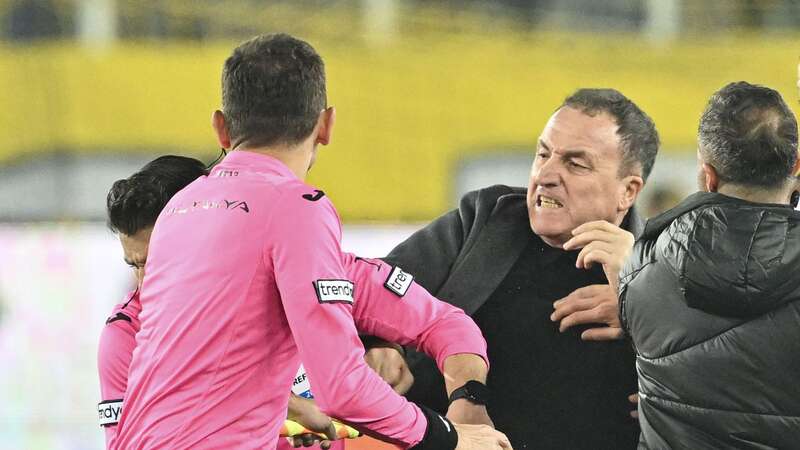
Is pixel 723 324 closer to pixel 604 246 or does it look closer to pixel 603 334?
pixel 604 246

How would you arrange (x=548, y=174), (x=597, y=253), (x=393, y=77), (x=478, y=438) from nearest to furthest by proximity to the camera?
(x=478, y=438)
(x=597, y=253)
(x=548, y=174)
(x=393, y=77)

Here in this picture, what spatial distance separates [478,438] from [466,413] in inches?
10.6

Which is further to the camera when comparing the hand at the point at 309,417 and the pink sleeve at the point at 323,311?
the hand at the point at 309,417

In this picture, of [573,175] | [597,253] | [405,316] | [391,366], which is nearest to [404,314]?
[405,316]

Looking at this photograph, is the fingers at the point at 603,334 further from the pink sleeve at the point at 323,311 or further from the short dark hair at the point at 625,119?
the pink sleeve at the point at 323,311

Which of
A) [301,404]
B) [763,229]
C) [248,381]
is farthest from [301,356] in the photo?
[763,229]

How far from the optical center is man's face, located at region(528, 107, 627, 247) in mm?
3338

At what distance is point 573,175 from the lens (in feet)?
11.0

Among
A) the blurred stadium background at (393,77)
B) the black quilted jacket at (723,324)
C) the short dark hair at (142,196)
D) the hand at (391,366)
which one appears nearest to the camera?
the black quilted jacket at (723,324)

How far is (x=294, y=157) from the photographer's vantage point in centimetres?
257

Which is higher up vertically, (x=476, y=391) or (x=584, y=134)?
(x=584, y=134)

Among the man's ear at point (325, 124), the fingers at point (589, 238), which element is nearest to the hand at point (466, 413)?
the fingers at point (589, 238)

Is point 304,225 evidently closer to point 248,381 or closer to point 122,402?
point 248,381

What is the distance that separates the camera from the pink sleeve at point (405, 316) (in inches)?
115
